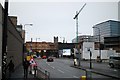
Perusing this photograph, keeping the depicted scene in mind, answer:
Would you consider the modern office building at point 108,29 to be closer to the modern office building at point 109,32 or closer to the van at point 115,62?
the modern office building at point 109,32

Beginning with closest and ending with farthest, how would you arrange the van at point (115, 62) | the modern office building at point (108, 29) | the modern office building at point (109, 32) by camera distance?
the van at point (115, 62) → the modern office building at point (109, 32) → the modern office building at point (108, 29)

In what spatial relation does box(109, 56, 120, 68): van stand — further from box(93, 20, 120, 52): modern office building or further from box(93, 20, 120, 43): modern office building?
box(93, 20, 120, 43): modern office building

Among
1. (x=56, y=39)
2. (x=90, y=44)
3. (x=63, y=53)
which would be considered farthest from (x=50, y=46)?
(x=90, y=44)

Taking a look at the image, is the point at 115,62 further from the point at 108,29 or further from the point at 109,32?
the point at 109,32

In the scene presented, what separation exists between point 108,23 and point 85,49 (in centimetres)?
4602

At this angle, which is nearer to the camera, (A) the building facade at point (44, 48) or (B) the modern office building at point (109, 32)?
(B) the modern office building at point (109, 32)

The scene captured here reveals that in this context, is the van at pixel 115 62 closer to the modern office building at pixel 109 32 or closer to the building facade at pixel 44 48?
the modern office building at pixel 109 32

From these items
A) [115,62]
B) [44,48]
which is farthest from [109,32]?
[115,62]

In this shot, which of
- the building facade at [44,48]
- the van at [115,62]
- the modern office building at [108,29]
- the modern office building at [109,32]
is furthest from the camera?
the building facade at [44,48]

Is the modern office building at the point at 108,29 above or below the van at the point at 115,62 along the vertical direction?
above

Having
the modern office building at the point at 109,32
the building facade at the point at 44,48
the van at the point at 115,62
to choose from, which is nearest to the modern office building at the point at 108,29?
the modern office building at the point at 109,32

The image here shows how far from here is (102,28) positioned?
126 meters

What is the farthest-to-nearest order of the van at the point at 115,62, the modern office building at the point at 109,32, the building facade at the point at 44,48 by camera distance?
the building facade at the point at 44,48, the modern office building at the point at 109,32, the van at the point at 115,62

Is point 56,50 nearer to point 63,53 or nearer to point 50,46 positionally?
point 50,46
